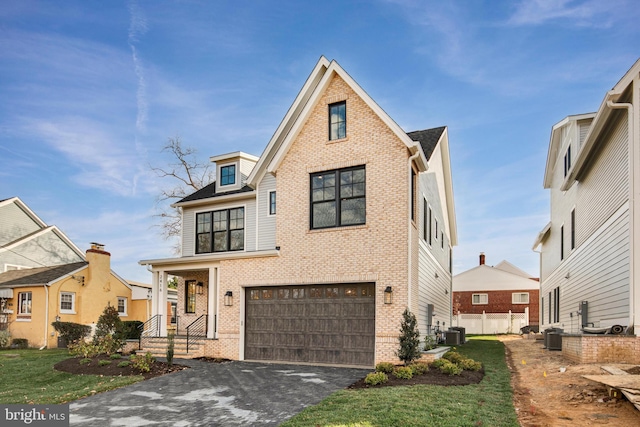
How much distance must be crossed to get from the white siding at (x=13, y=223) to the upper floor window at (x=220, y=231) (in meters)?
18.6

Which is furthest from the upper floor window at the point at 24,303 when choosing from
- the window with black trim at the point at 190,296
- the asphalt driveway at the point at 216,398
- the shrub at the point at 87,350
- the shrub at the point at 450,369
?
the shrub at the point at 450,369

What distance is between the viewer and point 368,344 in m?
14.8

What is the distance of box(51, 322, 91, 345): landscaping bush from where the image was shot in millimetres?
24719

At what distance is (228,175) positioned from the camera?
867 inches

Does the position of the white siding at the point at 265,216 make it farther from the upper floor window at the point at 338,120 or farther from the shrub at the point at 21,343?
the shrub at the point at 21,343

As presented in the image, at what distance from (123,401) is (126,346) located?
354 inches

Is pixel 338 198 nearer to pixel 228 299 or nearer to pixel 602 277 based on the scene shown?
pixel 228 299

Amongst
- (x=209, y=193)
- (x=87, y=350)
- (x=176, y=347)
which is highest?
(x=209, y=193)

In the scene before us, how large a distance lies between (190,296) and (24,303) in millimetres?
11427

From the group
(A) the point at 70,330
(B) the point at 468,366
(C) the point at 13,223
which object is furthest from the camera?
(C) the point at 13,223

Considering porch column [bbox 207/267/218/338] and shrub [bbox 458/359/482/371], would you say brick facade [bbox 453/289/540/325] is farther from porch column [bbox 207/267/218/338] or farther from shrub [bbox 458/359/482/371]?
shrub [bbox 458/359/482/371]

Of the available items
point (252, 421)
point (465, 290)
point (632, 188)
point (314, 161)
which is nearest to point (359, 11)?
point (314, 161)

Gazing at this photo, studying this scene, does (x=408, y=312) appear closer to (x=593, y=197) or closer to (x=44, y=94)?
Result: (x=593, y=197)

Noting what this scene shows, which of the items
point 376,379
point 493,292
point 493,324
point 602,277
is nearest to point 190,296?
point 376,379
